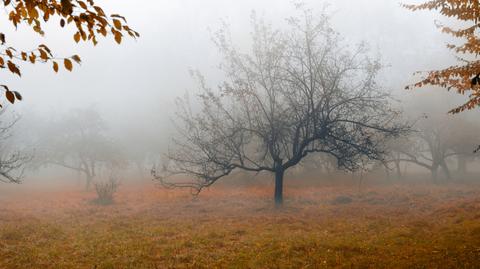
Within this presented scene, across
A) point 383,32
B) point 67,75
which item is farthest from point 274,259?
point 67,75

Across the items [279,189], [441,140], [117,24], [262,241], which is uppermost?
[441,140]

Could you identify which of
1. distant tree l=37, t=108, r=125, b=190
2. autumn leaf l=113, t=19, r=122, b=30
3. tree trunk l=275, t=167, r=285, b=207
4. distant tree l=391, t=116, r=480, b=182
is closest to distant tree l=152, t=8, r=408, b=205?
tree trunk l=275, t=167, r=285, b=207

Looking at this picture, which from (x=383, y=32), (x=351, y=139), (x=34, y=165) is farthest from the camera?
(x=383, y=32)

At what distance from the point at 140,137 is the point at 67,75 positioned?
467ft

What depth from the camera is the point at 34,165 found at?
179 ft

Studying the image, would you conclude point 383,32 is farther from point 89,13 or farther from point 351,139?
point 89,13

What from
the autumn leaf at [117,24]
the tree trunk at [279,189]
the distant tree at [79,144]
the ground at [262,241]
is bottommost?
the ground at [262,241]

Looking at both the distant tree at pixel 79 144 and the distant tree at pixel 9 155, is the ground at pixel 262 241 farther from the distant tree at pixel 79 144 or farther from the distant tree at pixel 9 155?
the distant tree at pixel 79 144

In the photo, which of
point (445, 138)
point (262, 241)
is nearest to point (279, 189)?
point (262, 241)

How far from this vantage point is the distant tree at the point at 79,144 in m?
53.6

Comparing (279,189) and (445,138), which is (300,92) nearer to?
(279,189)

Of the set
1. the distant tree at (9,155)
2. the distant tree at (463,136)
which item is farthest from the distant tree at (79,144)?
the distant tree at (463,136)

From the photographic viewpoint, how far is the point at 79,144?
179 feet

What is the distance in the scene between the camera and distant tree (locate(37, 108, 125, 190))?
53625 mm
